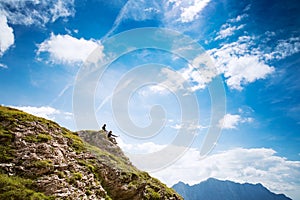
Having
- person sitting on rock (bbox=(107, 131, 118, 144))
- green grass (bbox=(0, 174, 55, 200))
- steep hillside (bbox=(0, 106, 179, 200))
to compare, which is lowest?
green grass (bbox=(0, 174, 55, 200))

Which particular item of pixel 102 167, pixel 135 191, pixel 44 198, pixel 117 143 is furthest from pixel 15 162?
pixel 117 143

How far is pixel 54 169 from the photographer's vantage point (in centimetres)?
1855

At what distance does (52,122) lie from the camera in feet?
86.1

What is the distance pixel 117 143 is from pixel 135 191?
14371 millimetres

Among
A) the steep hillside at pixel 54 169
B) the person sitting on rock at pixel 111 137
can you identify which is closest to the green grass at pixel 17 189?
the steep hillside at pixel 54 169

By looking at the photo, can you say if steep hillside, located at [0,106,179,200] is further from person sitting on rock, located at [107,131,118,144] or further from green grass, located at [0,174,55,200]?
person sitting on rock, located at [107,131,118,144]

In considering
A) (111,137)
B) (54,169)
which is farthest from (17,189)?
(111,137)

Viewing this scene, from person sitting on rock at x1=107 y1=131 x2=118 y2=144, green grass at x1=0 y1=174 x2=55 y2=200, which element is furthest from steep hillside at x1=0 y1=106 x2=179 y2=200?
person sitting on rock at x1=107 y1=131 x2=118 y2=144

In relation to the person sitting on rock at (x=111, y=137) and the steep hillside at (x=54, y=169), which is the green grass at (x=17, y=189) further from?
the person sitting on rock at (x=111, y=137)

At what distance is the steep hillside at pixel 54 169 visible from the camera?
16.4 metres

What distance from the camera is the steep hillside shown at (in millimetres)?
16359

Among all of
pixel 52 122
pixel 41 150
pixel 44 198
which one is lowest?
pixel 44 198

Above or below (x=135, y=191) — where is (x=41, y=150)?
above

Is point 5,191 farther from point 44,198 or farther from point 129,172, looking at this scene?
point 129,172
